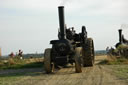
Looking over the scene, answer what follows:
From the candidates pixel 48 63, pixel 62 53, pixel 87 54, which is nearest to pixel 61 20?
Answer: pixel 62 53

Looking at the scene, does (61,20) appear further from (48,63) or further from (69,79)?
(69,79)

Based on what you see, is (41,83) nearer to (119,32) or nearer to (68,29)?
(68,29)

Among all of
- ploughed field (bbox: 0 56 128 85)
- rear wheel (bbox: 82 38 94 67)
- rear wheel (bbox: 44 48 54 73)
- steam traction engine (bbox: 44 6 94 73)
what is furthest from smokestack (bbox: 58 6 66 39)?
rear wheel (bbox: 82 38 94 67)

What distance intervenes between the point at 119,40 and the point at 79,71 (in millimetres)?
20783

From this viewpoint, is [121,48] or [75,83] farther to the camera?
[121,48]

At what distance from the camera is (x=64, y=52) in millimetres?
15836

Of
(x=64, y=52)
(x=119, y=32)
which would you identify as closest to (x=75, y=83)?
(x=64, y=52)

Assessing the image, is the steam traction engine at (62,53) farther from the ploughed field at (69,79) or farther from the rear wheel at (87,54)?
the rear wheel at (87,54)

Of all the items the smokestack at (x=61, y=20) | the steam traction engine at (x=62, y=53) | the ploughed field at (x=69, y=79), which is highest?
the smokestack at (x=61, y=20)

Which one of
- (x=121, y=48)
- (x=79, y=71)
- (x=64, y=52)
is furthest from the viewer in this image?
(x=121, y=48)

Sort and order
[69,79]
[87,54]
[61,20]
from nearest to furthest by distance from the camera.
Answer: [69,79] < [61,20] < [87,54]

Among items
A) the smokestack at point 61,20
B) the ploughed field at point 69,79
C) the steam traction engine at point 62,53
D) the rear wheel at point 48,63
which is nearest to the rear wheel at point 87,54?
the steam traction engine at point 62,53

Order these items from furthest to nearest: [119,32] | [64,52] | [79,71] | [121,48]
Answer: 1. [119,32]
2. [121,48]
3. [64,52]
4. [79,71]

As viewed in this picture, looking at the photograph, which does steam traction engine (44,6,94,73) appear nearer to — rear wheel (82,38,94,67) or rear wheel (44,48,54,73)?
rear wheel (44,48,54,73)
